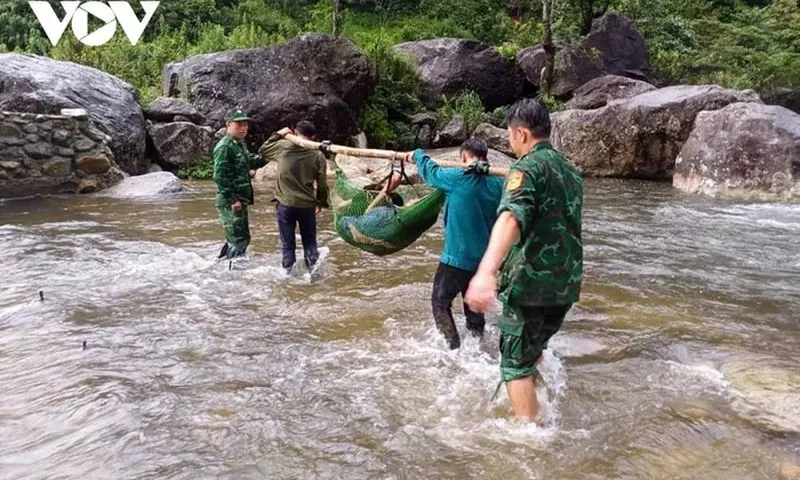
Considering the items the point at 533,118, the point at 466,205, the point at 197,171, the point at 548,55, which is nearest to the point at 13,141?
the point at 197,171

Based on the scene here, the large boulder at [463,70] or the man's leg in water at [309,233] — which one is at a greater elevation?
the large boulder at [463,70]

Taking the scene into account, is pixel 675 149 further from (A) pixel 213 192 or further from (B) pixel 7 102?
(B) pixel 7 102

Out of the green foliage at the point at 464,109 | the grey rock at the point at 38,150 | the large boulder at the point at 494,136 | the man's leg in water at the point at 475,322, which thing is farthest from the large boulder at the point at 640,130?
the man's leg in water at the point at 475,322

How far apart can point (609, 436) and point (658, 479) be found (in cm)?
43

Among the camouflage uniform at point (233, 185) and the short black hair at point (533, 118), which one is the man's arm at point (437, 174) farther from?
Answer: the camouflage uniform at point (233, 185)

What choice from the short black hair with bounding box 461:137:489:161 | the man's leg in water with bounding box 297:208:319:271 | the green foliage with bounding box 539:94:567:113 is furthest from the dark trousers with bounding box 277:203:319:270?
the green foliage with bounding box 539:94:567:113

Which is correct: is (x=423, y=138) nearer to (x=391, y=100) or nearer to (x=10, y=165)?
(x=391, y=100)

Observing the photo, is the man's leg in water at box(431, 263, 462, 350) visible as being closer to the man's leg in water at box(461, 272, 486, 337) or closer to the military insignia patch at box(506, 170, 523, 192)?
the man's leg in water at box(461, 272, 486, 337)

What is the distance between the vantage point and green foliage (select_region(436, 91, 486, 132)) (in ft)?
60.4

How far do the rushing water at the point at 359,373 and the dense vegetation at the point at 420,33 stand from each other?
1080 centimetres

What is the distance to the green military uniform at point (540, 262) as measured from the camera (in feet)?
10.5

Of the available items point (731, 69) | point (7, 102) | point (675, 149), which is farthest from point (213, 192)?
point (731, 69)

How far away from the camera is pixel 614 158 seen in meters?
14.8

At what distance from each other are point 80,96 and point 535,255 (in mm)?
11168
